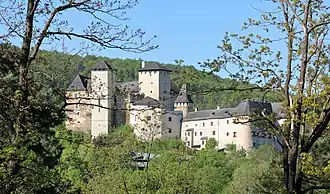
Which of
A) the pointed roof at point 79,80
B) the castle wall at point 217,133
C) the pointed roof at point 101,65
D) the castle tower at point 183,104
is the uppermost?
the pointed roof at point 101,65

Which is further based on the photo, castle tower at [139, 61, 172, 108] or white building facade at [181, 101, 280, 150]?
castle tower at [139, 61, 172, 108]

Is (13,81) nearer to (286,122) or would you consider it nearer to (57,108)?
(57,108)

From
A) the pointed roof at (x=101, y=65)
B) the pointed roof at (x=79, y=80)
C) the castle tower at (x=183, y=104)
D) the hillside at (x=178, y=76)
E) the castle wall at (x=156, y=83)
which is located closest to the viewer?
the hillside at (x=178, y=76)

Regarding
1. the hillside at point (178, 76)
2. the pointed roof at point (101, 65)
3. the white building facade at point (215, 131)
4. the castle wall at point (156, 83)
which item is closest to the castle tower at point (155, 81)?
the castle wall at point (156, 83)

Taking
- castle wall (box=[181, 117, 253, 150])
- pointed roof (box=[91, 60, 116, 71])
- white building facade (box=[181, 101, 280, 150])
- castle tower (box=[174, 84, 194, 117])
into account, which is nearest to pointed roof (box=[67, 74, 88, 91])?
pointed roof (box=[91, 60, 116, 71])

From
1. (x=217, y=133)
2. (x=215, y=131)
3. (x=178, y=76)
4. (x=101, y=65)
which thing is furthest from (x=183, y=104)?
(x=178, y=76)

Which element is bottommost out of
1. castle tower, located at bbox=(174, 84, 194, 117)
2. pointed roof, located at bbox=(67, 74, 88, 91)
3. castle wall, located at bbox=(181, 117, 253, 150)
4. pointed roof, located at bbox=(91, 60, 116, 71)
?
castle wall, located at bbox=(181, 117, 253, 150)

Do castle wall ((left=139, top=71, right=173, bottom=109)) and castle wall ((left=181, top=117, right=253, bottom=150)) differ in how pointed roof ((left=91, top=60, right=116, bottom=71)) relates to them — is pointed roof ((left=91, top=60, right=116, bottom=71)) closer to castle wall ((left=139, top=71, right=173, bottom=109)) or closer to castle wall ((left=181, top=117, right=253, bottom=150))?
castle wall ((left=181, top=117, right=253, bottom=150))

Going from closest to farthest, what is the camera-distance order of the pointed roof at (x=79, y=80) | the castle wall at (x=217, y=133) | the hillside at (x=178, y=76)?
the hillside at (x=178, y=76) → the pointed roof at (x=79, y=80) → the castle wall at (x=217, y=133)

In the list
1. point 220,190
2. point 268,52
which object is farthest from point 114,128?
point 268,52

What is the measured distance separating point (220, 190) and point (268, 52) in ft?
121

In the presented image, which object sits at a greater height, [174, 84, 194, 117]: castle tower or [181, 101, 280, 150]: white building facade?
[174, 84, 194, 117]: castle tower

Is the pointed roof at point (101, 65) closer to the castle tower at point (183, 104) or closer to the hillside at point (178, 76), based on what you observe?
the hillside at point (178, 76)

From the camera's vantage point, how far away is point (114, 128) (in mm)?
75125
